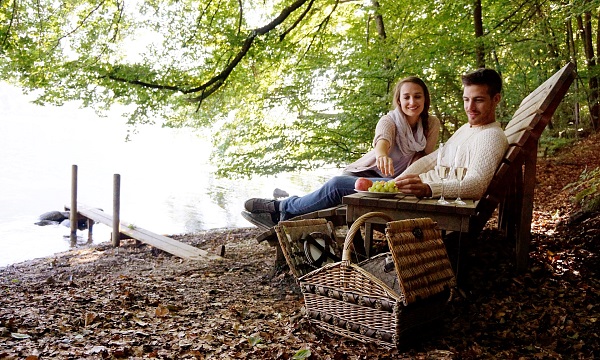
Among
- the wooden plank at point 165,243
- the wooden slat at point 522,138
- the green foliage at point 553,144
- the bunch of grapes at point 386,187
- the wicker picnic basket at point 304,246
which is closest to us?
the bunch of grapes at point 386,187

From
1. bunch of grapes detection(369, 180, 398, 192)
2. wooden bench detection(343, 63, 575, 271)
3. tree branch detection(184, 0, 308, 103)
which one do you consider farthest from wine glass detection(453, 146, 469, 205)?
tree branch detection(184, 0, 308, 103)

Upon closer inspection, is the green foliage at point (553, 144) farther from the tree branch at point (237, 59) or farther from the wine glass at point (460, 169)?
the wine glass at point (460, 169)

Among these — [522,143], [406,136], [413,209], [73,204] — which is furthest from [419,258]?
[73,204]

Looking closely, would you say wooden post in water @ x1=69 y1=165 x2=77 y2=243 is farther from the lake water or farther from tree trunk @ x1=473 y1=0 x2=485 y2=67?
tree trunk @ x1=473 y1=0 x2=485 y2=67

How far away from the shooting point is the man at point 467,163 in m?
2.78

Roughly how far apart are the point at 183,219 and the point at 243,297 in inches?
462

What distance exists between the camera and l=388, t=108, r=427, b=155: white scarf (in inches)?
148

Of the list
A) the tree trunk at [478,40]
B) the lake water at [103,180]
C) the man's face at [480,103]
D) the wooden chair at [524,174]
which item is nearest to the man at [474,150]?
the man's face at [480,103]

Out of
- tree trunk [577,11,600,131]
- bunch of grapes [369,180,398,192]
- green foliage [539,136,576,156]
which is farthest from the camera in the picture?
tree trunk [577,11,600,131]

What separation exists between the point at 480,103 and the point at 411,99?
0.63m

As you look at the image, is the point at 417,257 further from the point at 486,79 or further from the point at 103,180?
the point at 103,180

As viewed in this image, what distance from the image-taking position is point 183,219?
48.4 feet

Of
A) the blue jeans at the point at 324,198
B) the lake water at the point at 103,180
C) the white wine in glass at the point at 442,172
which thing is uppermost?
the white wine in glass at the point at 442,172

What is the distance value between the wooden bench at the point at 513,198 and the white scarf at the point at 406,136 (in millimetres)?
777
